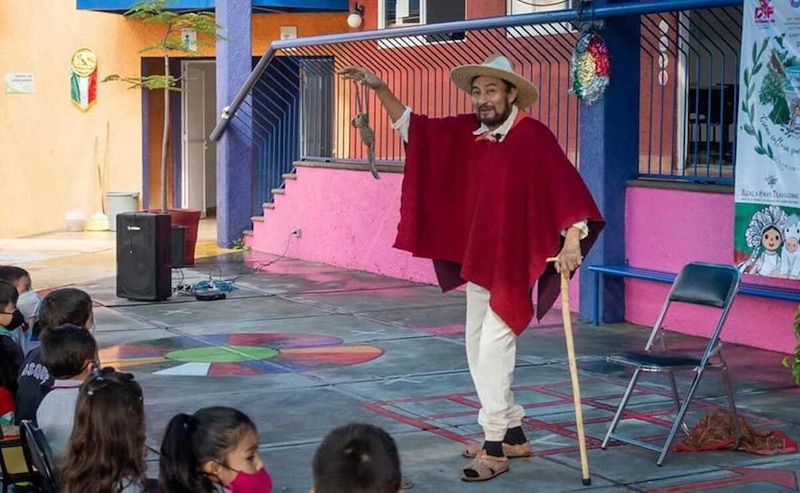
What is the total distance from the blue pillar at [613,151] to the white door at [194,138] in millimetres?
10279

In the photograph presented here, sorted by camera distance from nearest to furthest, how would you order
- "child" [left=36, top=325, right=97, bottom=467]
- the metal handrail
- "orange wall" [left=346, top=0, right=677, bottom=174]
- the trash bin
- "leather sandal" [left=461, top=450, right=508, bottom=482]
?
"child" [left=36, top=325, right=97, bottom=467] < "leather sandal" [left=461, top=450, right=508, bottom=482] < the metal handrail < "orange wall" [left=346, top=0, right=677, bottom=174] < the trash bin

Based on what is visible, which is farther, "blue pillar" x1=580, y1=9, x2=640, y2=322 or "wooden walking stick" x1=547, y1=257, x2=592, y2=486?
"blue pillar" x1=580, y1=9, x2=640, y2=322

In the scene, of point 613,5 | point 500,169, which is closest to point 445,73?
point 613,5

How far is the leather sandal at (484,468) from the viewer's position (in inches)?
243

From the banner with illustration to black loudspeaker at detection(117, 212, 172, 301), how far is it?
5046mm

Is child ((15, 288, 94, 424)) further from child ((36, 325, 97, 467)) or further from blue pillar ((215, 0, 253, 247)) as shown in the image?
blue pillar ((215, 0, 253, 247))

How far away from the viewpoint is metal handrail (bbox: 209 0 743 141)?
31.1 ft

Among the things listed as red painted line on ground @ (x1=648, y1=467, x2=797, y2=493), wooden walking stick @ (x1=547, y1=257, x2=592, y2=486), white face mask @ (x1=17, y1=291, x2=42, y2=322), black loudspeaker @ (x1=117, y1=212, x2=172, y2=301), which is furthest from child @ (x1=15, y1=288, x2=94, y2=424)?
black loudspeaker @ (x1=117, y1=212, x2=172, y2=301)

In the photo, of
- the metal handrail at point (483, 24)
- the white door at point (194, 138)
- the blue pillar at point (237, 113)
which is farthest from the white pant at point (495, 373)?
the white door at point (194, 138)

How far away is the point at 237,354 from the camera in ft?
30.8

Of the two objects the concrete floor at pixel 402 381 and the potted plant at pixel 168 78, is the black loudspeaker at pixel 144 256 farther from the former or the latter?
the potted plant at pixel 168 78

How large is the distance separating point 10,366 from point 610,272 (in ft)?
18.1

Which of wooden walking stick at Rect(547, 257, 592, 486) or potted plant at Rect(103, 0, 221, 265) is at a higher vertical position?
potted plant at Rect(103, 0, 221, 265)

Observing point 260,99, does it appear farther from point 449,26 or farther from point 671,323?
point 671,323
